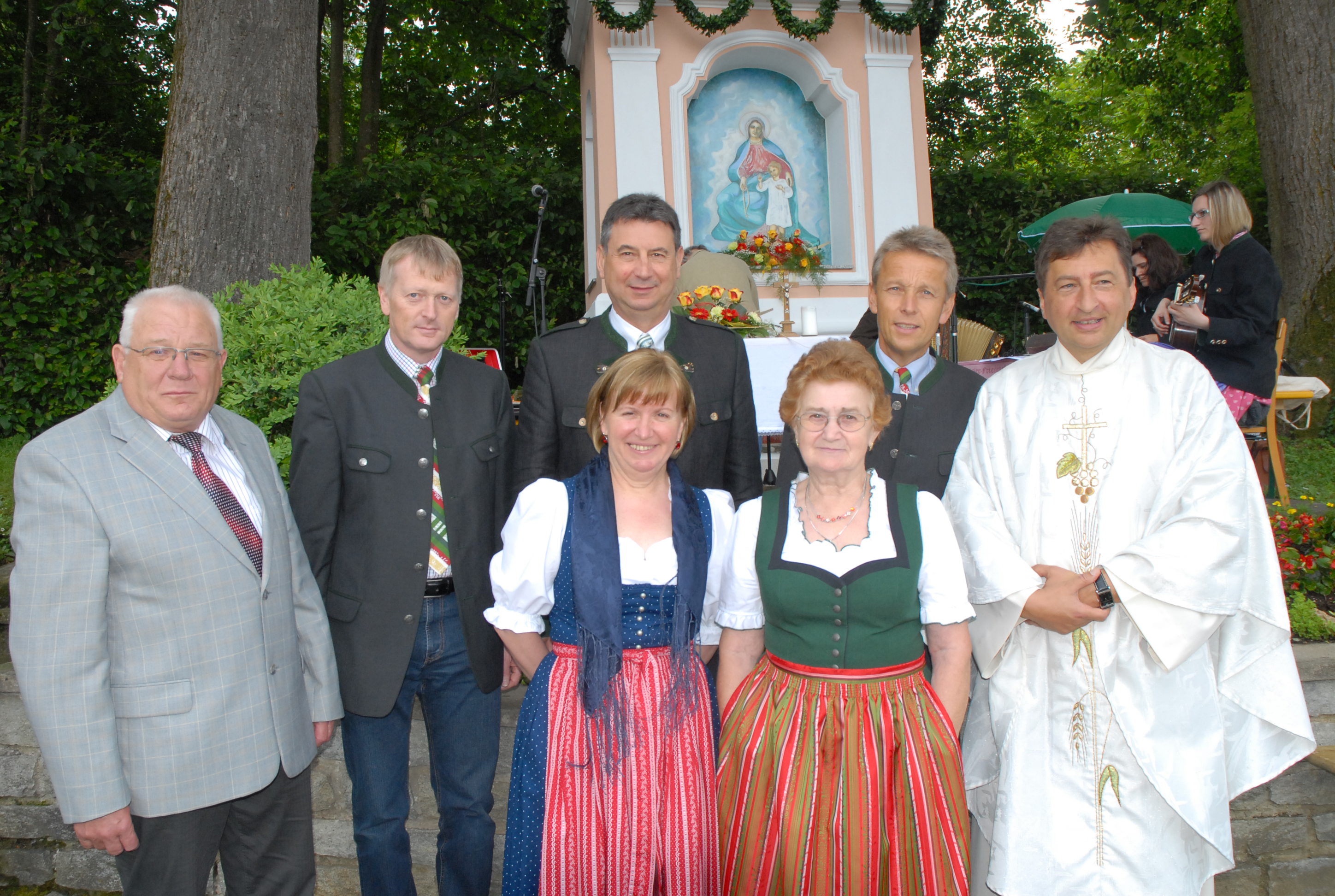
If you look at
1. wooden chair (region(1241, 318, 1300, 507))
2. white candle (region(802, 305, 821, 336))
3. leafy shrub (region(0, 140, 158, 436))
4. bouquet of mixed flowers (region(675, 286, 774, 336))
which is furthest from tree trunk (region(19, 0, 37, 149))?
wooden chair (region(1241, 318, 1300, 507))

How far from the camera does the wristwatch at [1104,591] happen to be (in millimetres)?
2426

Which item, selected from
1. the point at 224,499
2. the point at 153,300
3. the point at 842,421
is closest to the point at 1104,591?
the point at 842,421

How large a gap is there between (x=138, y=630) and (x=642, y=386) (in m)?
1.32

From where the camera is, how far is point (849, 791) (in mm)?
2230

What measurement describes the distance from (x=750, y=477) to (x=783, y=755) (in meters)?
0.94

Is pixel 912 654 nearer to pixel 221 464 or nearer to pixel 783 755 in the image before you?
pixel 783 755

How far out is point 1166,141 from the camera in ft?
56.6

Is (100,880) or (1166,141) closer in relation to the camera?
(100,880)

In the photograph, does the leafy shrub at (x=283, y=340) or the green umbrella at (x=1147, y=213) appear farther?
the green umbrella at (x=1147, y=213)

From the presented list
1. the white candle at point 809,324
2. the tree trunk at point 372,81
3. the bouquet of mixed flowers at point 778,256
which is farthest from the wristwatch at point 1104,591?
the tree trunk at point 372,81

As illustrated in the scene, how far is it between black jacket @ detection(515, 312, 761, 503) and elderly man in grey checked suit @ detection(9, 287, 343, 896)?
0.77 metres

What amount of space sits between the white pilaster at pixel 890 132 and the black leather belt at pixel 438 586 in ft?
22.4

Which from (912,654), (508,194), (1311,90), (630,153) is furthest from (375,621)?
→ (1311,90)

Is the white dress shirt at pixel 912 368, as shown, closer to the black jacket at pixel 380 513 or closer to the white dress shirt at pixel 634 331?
the white dress shirt at pixel 634 331
